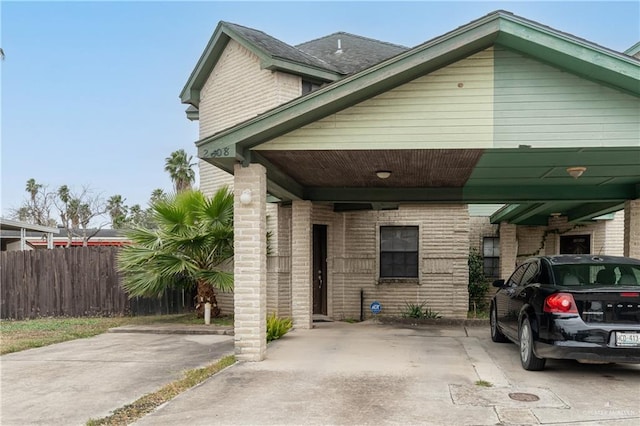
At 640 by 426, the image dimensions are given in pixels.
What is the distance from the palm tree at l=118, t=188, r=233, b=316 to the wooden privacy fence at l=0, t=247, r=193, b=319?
2.29 m

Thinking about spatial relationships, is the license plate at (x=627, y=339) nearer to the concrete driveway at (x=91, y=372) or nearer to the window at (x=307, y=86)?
the concrete driveway at (x=91, y=372)

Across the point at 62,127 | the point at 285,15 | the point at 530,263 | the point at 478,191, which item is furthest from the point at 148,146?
the point at 530,263

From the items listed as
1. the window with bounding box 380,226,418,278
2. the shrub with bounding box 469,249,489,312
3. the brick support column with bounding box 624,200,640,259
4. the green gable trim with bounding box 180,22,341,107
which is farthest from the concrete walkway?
the green gable trim with bounding box 180,22,341,107

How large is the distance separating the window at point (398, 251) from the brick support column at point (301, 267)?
3526 millimetres

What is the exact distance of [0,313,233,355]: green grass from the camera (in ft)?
35.1

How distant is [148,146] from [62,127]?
8823mm

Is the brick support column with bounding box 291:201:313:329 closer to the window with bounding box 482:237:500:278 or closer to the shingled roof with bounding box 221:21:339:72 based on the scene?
the shingled roof with bounding box 221:21:339:72

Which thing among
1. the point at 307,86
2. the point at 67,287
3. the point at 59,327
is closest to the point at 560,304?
the point at 307,86

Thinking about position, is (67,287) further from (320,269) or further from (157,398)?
(157,398)

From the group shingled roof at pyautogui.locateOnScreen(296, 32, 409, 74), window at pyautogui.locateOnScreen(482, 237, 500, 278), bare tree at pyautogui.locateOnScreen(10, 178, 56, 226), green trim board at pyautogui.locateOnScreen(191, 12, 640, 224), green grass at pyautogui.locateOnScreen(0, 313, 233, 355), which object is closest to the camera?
green trim board at pyautogui.locateOnScreen(191, 12, 640, 224)

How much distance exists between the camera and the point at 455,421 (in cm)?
530

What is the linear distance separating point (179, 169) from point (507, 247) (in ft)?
97.7

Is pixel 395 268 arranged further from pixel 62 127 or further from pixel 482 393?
pixel 62 127

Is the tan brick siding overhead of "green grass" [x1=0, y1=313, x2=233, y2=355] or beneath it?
overhead
